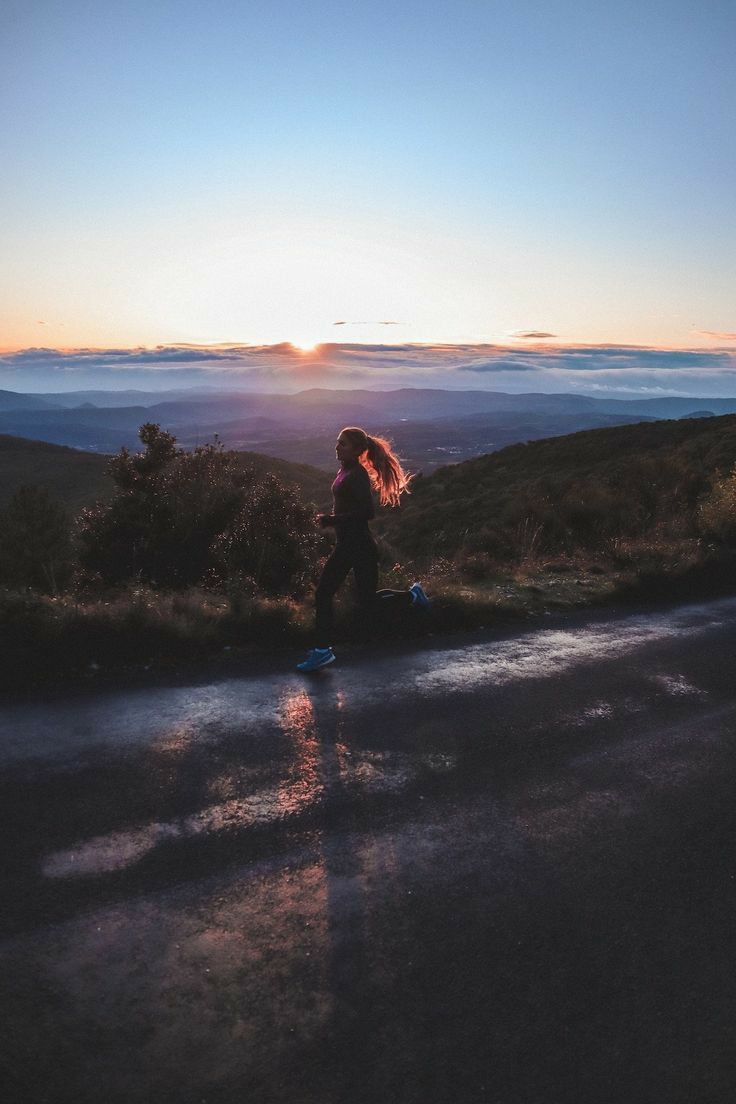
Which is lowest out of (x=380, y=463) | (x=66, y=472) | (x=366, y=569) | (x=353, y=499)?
(x=66, y=472)

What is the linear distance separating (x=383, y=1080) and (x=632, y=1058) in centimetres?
92

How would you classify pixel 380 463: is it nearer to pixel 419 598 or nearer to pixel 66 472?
pixel 419 598

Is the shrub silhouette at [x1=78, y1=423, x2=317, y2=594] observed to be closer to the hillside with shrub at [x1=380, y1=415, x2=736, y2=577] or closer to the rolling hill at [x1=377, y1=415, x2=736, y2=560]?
the hillside with shrub at [x1=380, y1=415, x2=736, y2=577]

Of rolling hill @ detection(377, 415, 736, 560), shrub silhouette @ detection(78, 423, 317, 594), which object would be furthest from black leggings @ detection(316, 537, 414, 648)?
rolling hill @ detection(377, 415, 736, 560)

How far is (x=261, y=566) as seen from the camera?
10703 mm

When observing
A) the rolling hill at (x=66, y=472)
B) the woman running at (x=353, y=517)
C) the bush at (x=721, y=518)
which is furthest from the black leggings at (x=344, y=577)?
the rolling hill at (x=66, y=472)

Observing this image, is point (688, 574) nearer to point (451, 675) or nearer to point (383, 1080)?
point (451, 675)

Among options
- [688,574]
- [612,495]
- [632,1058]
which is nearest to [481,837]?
[632,1058]

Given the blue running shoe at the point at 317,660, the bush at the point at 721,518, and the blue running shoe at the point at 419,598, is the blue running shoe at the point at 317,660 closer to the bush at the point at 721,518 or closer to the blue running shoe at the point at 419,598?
the blue running shoe at the point at 419,598

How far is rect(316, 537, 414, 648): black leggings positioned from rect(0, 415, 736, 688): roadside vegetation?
47 cm

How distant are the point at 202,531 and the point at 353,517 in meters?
6.26

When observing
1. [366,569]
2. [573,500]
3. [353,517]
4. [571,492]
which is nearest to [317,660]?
[366,569]

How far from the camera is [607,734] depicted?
521 centimetres

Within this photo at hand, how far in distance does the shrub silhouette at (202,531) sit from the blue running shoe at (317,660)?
117 inches
